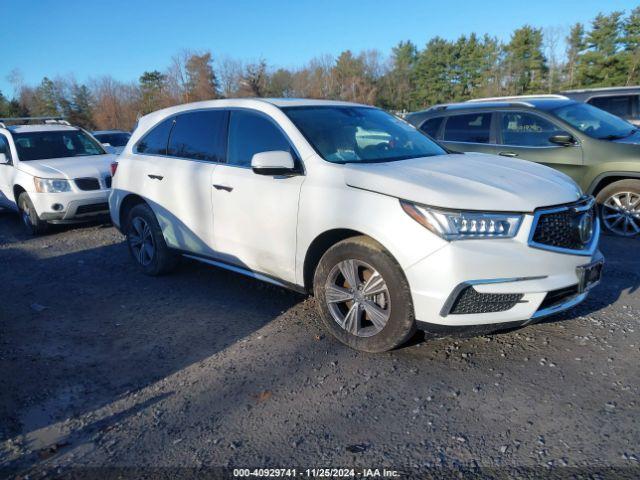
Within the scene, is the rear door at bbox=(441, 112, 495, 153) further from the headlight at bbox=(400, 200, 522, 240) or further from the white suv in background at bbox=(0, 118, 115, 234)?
the white suv in background at bbox=(0, 118, 115, 234)

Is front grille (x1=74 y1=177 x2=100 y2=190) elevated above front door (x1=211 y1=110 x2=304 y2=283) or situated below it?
below

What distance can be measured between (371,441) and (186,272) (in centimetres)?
353

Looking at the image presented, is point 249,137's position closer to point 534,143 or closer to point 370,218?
point 370,218

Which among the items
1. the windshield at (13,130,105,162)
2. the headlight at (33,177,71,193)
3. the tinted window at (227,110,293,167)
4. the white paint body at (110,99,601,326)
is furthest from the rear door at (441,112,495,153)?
the windshield at (13,130,105,162)

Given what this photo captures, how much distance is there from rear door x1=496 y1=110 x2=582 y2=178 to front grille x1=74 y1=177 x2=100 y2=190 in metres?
5.93

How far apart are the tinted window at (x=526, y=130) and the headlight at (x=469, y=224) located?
4.07 m

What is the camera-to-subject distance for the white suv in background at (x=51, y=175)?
24.3 ft

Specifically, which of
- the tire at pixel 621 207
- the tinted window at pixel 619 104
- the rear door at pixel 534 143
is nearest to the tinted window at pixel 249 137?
the rear door at pixel 534 143

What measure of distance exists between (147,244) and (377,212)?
3169 millimetres

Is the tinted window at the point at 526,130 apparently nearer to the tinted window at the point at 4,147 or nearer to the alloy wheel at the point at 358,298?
the alloy wheel at the point at 358,298

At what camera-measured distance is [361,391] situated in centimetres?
303

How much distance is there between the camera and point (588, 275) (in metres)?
3.22

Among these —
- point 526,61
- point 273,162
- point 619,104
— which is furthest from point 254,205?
point 526,61

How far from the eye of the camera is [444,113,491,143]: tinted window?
700cm
